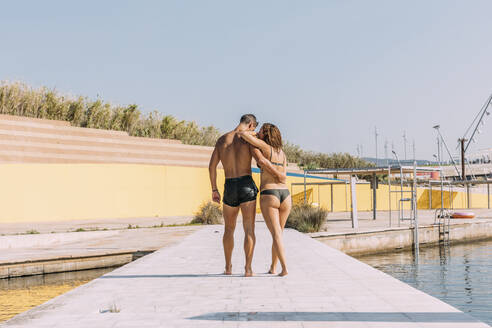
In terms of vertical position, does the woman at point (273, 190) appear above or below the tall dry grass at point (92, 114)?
below

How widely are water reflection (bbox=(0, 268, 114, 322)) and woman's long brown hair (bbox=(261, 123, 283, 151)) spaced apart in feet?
14.0

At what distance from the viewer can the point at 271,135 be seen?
22.1ft

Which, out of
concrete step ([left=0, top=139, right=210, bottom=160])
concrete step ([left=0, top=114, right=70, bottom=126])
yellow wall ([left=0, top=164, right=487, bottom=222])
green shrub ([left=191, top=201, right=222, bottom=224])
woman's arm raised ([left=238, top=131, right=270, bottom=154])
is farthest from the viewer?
concrete step ([left=0, top=114, right=70, bottom=126])

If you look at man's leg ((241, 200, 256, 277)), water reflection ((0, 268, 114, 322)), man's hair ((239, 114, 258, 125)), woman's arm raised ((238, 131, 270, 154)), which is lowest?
water reflection ((0, 268, 114, 322))

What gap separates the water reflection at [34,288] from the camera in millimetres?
8195

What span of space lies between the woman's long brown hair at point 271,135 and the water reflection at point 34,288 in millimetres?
4265

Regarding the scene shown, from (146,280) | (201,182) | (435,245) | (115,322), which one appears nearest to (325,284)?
(146,280)

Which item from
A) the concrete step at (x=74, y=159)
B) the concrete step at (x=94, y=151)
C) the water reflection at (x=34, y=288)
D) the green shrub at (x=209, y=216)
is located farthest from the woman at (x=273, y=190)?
the concrete step at (x=94, y=151)

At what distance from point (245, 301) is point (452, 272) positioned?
9358mm

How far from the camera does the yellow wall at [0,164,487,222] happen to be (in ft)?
72.9

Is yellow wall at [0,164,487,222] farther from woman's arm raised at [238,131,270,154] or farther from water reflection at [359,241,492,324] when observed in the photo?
woman's arm raised at [238,131,270,154]

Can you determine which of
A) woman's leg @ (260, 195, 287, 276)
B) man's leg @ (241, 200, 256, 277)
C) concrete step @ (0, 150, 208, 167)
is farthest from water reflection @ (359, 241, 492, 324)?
concrete step @ (0, 150, 208, 167)

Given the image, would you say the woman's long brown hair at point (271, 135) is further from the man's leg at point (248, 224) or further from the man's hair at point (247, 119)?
the man's leg at point (248, 224)

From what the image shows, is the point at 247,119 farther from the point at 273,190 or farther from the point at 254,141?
the point at 273,190
